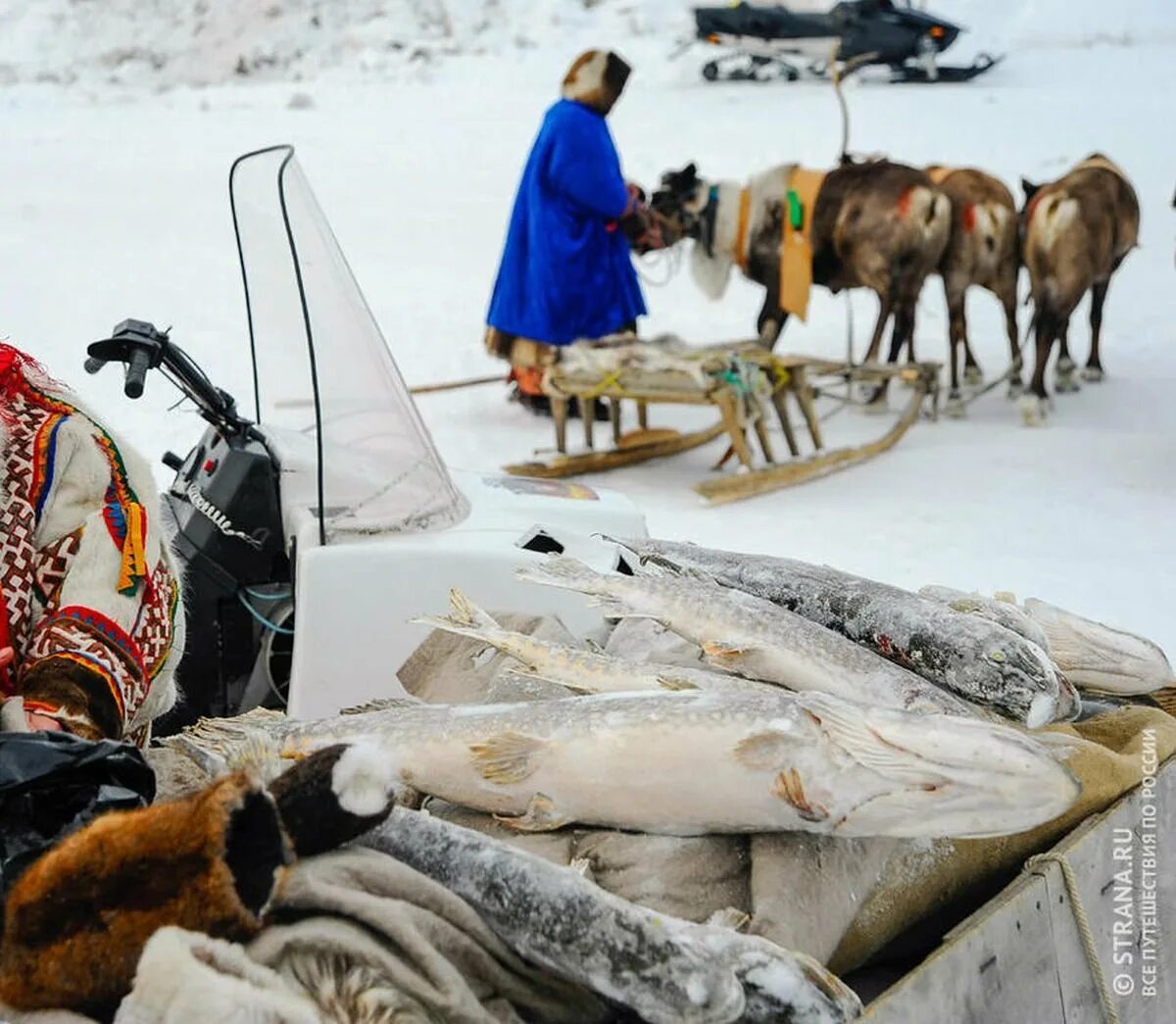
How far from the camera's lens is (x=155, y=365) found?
2.74m

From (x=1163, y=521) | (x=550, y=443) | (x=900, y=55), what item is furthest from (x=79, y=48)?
(x=1163, y=521)

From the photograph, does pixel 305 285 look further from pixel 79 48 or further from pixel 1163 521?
pixel 79 48

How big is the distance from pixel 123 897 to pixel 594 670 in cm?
79

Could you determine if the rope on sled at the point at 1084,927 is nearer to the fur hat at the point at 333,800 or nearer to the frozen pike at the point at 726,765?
the frozen pike at the point at 726,765

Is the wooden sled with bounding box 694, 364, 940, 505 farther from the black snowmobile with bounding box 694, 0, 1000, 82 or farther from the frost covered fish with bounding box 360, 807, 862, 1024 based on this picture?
the black snowmobile with bounding box 694, 0, 1000, 82

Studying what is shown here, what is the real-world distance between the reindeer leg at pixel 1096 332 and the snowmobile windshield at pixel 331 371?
21.9 feet

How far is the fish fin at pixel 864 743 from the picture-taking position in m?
1.56

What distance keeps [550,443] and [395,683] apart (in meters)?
4.66

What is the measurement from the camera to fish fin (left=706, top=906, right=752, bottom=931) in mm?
1563

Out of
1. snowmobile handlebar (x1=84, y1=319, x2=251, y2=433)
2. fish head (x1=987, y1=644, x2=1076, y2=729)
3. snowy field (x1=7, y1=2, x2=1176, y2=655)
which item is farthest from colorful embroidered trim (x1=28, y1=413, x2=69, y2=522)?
snowy field (x1=7, y1=2, x2=1176, y2=655)

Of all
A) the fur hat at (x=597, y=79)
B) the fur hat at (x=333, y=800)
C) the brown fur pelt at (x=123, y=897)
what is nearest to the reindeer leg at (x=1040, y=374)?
the fur hat at (x=597, y=79)

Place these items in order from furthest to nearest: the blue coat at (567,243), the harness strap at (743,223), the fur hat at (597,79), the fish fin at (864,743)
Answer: the harness strap at (743,223)
the blue coat at (567,243)
the fur hat at (597,79)
the fish fin at (864,743)

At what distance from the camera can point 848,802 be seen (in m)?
1.58

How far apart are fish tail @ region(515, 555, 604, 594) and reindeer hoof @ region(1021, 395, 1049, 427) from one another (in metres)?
6.04
